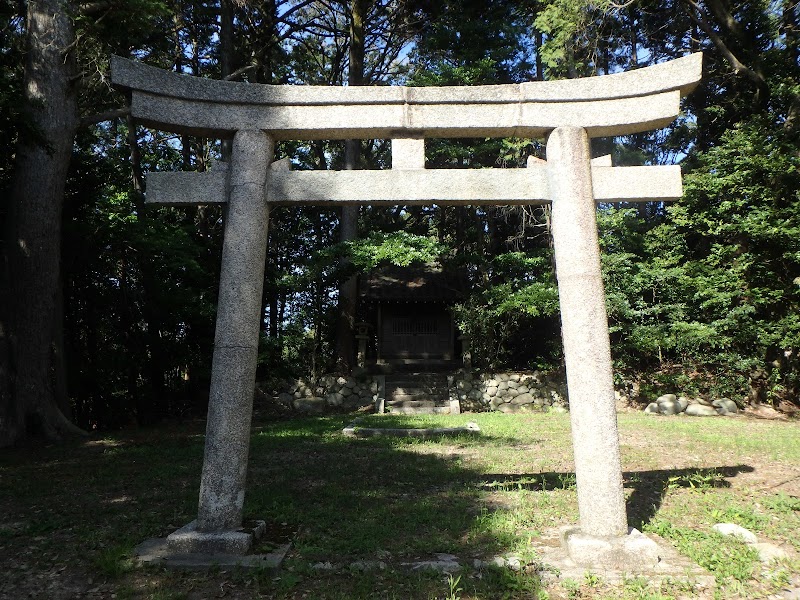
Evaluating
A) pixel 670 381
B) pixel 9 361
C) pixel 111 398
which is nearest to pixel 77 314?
pixel 111 398

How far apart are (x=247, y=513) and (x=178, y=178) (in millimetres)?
3189

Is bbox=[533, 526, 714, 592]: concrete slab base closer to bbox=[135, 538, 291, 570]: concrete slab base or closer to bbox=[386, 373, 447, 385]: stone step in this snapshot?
bbox=[135, 538, 291, 570]: concrete slab base

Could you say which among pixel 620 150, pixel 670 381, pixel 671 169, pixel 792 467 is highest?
pixel 620 150

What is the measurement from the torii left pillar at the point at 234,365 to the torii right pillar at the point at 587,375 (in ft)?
8.34

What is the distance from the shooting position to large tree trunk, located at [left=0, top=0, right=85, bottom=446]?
377 inches

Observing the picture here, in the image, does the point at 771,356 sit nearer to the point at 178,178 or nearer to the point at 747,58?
the point at 747,58

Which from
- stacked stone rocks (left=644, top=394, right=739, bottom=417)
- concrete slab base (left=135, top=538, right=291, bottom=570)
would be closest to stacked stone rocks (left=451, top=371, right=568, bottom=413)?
stacked stone rocks (left=644, top=394, right=739, bottom=417)

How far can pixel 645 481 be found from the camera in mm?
6523

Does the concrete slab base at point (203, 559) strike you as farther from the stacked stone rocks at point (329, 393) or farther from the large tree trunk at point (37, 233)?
the stacked stone rocks at point (329, 393)

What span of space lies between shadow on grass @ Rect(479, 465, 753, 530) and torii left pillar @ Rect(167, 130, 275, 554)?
3083mm

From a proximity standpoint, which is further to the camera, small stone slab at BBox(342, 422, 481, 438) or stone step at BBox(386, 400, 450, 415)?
stone step at BBox(386, 400, 450, 415)

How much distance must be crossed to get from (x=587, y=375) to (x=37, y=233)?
9650mm

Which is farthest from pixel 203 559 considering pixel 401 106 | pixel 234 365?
pixel 401 106

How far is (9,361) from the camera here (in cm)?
947
